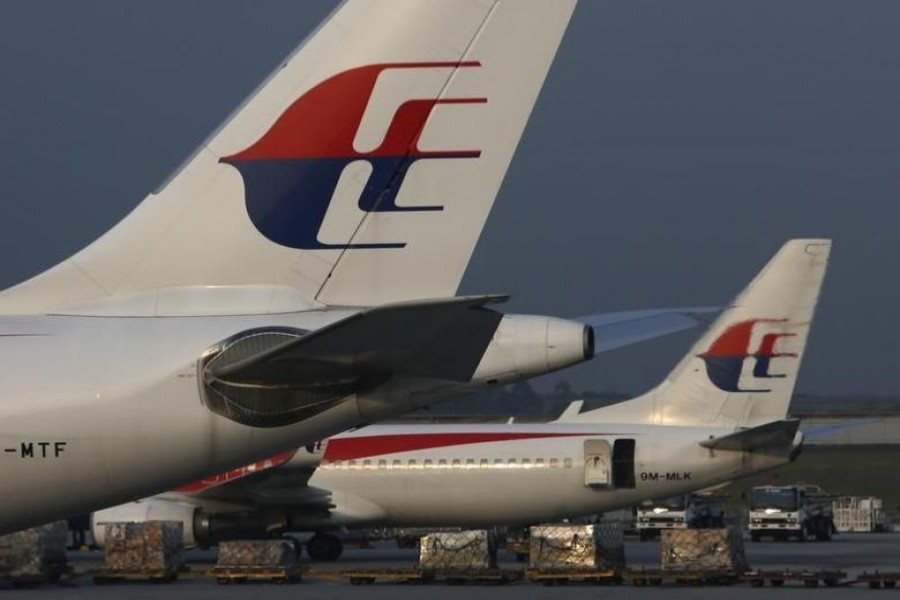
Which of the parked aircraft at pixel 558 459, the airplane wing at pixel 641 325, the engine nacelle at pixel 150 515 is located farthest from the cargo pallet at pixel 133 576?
the airplane wing at pixel 641 325

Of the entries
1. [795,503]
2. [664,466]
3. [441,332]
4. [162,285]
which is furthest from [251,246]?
[795,503]

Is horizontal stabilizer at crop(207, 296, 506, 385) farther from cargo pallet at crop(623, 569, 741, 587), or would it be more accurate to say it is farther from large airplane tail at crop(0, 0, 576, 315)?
cargo pallet at crop(623, 569, 741, 587)

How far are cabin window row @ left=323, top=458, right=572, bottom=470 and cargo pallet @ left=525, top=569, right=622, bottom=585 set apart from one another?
841 cm

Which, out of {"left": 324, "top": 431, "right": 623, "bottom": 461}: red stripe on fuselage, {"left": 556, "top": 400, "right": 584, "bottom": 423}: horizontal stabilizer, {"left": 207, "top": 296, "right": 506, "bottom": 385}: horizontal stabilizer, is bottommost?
{"left": 207, "top": 296, "right": 506, "bottom": 385}: horizontal stabilizer

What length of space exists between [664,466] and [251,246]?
27363 mm

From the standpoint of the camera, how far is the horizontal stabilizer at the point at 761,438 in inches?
1451

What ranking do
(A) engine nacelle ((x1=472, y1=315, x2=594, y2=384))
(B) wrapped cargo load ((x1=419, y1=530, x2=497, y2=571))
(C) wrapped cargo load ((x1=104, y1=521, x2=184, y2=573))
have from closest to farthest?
1. (A) engine nacelle ((x1=472, y1=315, x2=594, y2=384))
2. (B) wrapped cargo load ((x1=419, y1=530, x2=497, y2=571))
3. (C) wrapped cargo load ((x1=104, y1=521, x2=184, y2=573))

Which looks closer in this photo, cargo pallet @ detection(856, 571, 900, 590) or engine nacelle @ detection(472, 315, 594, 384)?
engine nacelle @ detection(472, 315, 594, 384)

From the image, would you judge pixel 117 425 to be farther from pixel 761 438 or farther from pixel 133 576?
pixel 761 438

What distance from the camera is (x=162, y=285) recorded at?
1225cm

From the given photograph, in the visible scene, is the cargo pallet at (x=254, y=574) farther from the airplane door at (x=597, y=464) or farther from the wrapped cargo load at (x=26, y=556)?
the airplane door at (x=597, y=464)

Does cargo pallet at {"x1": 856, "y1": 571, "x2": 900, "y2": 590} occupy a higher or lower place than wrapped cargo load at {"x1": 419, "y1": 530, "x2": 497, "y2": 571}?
lower

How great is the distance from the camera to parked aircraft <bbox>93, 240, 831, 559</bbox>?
38531 mm

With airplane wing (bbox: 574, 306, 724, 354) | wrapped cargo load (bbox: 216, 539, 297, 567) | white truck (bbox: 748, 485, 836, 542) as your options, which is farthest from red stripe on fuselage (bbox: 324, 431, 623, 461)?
airplane wing (bbox: 574, 306, 724, 354)
